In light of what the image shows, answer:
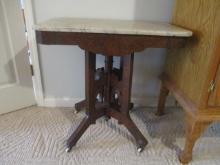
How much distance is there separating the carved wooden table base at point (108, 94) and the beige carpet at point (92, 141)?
3.0 inches

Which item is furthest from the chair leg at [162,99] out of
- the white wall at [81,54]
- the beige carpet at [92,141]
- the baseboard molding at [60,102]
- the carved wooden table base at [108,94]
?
the baseboard molding at [60,102]

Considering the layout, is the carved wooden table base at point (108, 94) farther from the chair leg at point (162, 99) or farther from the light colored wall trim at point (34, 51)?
the light colored wall trim at point (34, 51)

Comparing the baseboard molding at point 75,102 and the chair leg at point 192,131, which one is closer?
the chair leg at point 192,131

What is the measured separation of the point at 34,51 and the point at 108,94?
0.58m

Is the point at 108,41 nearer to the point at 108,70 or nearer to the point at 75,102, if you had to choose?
the point at 108,70

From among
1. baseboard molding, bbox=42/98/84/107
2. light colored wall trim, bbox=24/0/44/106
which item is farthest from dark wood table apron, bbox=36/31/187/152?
light colored wall trim, bbox=24/0/44/106

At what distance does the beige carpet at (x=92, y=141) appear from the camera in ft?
3.65

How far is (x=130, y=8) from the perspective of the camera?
130 centimetres

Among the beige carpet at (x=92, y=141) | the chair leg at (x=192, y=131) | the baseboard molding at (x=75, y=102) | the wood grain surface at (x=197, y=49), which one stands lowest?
the beige carpet at (x=92, y=141)

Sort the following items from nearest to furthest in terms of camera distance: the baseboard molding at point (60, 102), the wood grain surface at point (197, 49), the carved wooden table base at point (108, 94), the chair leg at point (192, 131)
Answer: the wood grain surface at point (197, 49) → the chair leg at point (192, 131) → the carved wooden table base at point (108, 94) → the baseboard molding at point (60, 102)

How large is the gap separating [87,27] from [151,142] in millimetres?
799

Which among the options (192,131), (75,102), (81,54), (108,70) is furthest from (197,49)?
(75,102)

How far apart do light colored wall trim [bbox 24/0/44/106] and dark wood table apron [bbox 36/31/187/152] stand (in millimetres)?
312

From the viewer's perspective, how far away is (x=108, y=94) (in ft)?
4.35
